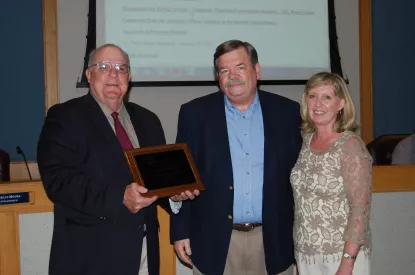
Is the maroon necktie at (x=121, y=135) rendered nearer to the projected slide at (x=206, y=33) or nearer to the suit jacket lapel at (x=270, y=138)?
the suit jacket lapel at (x=270, y=138)

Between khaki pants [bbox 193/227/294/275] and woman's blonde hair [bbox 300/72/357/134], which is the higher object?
woman's blonde hair [bbox 300/72/357/134]

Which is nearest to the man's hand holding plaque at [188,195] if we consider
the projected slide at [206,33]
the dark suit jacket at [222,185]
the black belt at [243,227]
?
the dark suit jacket at [222,185]

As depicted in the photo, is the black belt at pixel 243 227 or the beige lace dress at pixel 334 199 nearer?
the beige lace dress at pixel 334 199

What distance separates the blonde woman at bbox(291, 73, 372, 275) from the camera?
1.89 m

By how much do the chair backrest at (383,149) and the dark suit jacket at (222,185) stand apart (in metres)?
1.90

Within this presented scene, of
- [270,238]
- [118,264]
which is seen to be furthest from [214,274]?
[118,264]

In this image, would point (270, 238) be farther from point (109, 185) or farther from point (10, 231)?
point (10, 231)

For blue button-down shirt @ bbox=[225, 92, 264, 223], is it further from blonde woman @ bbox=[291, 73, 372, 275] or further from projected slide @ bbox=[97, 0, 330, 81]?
projected slide @ bbox=[97, 0, 330, 81]

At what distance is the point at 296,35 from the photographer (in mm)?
4824

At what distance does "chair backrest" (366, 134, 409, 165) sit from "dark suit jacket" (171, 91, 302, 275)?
1900 millimetres

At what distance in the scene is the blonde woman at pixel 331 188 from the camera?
1.89m

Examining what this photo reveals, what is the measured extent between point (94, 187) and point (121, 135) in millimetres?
271

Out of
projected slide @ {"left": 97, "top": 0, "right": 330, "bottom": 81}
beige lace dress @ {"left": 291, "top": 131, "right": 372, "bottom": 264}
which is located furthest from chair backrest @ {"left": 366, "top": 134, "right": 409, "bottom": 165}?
beige lace dress @ {"left": 291, "top": 131, "right": 372, "bottom": 264}

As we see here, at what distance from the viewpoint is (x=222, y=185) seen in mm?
2053
